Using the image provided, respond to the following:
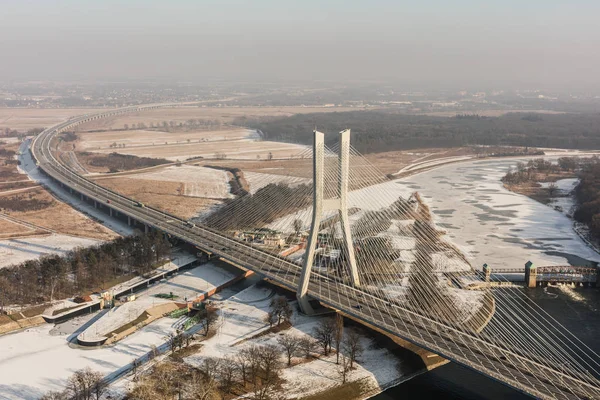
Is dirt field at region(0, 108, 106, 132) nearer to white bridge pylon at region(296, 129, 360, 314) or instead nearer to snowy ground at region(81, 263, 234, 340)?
snowy ground at region(81, 263, 234, 340)

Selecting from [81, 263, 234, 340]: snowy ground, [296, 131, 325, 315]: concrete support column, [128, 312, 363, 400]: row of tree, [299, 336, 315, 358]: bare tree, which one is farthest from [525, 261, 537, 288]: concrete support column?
[81, 263, 234, 340]: snowy ground

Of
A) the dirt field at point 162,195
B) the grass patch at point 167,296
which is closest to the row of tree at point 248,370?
the grass patch at point 167,296

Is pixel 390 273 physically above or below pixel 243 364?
above

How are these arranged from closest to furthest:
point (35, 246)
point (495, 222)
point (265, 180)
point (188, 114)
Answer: point (35, 246), point (495, 222), point (265, 180), point (188, 114)

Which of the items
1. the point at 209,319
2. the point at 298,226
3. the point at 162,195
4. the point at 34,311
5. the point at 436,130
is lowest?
the point at 34,311

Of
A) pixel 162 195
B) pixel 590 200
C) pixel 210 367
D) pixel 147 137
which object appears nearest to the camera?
pixel 210 367

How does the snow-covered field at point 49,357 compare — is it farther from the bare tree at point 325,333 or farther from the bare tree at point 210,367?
the bare tree at point 325,333

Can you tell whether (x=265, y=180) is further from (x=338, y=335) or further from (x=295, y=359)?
(x=295, y=359)

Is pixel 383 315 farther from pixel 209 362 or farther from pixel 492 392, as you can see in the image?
pixel 209 362

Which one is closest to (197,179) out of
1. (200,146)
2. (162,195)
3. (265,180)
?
(265,180)
